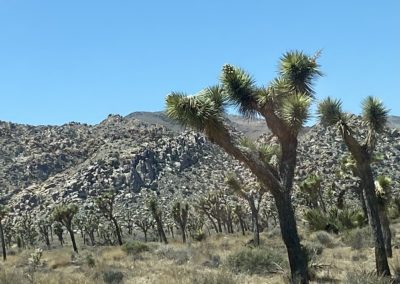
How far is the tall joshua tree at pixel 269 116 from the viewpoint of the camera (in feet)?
45.1

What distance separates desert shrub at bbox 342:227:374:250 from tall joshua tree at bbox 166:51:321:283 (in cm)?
1389

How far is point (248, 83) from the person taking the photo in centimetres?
1498

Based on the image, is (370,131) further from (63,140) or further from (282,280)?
(63,140)

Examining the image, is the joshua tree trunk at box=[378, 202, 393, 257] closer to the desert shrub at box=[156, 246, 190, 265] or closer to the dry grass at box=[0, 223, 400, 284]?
the dry grass at box=[0, 223, 400, 284]

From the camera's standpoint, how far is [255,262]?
19062 millimetres

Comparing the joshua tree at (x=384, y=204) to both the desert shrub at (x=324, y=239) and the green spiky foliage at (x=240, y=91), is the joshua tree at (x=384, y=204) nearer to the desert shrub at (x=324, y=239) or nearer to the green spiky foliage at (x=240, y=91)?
the desert shrub at (x=324, y=239)

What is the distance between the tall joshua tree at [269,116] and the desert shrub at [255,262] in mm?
4633

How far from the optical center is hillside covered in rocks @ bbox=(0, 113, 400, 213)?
354 ft

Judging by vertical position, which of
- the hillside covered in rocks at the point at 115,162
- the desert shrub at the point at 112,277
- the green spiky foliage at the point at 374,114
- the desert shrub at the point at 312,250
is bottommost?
the desert shrub at the point at 312,250

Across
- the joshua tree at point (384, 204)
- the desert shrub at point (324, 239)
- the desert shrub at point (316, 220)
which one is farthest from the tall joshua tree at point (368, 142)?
the desert shrub at point (316, 220)

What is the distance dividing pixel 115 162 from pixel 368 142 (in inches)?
4441

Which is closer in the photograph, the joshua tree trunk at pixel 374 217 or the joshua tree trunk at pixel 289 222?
the joshua tree trunk at pixel 289 222

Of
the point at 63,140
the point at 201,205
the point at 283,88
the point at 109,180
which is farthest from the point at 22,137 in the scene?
the point at 283,88

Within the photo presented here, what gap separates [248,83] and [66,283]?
7.37 m
